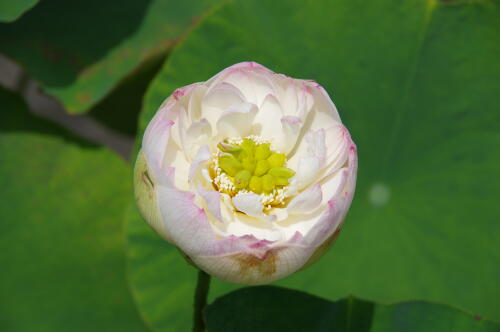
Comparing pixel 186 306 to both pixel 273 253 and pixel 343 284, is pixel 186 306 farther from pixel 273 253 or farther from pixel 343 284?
pixel 273 253

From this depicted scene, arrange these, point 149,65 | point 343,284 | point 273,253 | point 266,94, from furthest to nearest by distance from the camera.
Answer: point 149,65
point 343,284
point 266,94
point 273,253

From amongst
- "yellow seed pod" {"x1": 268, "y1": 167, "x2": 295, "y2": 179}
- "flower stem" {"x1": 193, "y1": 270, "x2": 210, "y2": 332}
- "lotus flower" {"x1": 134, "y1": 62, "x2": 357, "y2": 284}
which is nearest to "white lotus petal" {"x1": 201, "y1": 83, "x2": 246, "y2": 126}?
"lotus flower" {"x1": 134, "y1": 62, "x2": 357, "y2": 284}

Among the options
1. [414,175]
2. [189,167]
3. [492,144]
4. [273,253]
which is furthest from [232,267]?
[492,144]

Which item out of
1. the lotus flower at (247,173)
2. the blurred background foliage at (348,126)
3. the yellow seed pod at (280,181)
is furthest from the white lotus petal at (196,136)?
the blurred background foliage at (348,126)

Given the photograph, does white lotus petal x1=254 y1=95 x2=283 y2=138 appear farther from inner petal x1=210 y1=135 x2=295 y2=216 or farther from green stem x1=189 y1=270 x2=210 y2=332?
green stem x1=189 y1=270 x2=210 y2=332

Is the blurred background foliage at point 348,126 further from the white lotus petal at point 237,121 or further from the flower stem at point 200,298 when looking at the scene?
the white lotus petal at point 237,121

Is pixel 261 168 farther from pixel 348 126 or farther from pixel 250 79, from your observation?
pixel 348 126

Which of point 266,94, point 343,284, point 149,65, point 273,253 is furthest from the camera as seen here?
point 149,65
